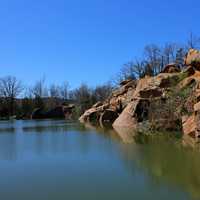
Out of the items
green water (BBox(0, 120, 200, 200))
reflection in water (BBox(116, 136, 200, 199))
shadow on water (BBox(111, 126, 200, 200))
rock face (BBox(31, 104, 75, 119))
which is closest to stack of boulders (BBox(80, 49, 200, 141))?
shadow on water (BBox(111, 126, 200, 200))

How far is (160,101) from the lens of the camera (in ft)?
82.5

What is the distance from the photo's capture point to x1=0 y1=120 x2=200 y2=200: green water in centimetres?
754

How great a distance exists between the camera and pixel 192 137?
17.7 metres

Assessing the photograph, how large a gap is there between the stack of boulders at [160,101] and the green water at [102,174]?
5.07 metres

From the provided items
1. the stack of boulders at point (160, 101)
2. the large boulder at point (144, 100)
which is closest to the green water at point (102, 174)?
the stack of boulders at point (160, 101)

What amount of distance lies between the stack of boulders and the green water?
5.07m

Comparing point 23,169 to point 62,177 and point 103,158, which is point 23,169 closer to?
point 62,177

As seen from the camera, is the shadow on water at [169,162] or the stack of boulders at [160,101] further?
the stack of boulders at [160,101]

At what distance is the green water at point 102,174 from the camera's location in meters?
7.54

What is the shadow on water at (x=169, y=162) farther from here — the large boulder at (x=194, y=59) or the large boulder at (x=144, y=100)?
the large boulder at (x=144, y=100)

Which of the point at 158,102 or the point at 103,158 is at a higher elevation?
the point at 158,102

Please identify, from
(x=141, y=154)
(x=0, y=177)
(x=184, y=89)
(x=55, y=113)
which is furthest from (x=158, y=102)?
(x=55, y=113)

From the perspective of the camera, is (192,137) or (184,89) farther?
(184,89)

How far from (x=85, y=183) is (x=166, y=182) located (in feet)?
5.88
